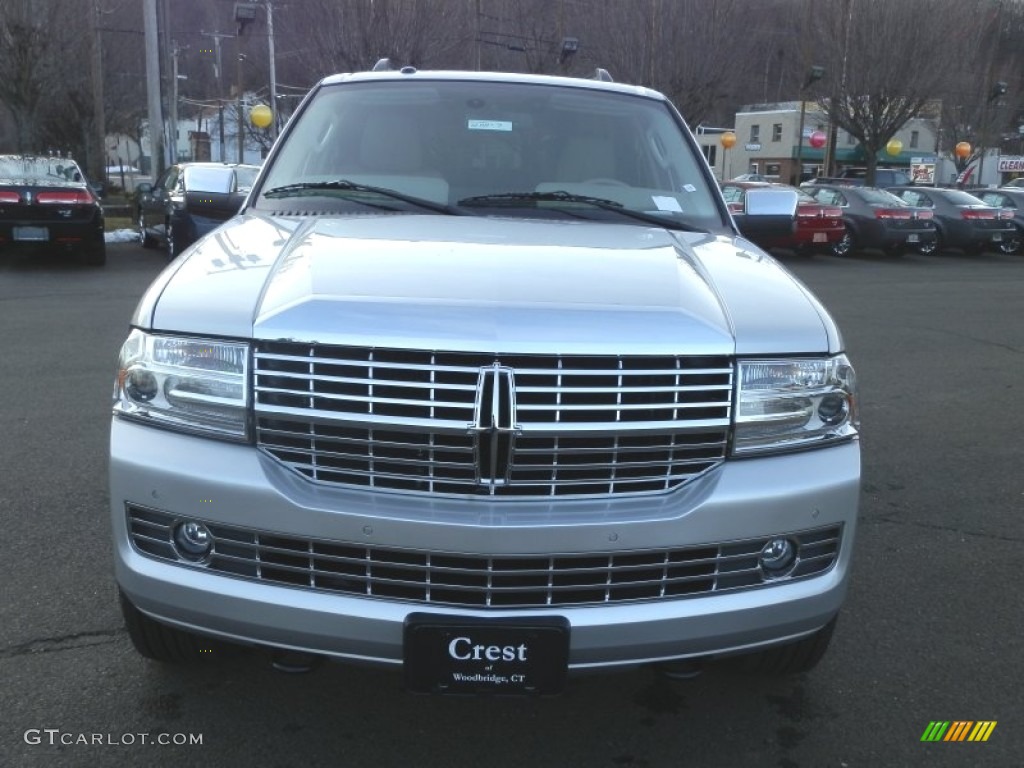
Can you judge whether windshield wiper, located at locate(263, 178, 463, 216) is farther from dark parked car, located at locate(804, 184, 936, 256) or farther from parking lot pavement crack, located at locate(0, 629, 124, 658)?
dark parked car, located at locate(804, 184, 936, 256)

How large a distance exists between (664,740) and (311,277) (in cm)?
168

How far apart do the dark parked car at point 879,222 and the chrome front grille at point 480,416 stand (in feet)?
64.5

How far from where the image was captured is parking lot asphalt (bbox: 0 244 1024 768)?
274 cm

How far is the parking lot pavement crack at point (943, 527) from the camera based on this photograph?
14.7ft

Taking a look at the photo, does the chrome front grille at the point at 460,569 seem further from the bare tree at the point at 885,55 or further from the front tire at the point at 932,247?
the bare tree at the point at 885,55

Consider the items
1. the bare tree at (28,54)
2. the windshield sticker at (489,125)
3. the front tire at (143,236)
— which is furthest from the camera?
the bare tree at (28,54)

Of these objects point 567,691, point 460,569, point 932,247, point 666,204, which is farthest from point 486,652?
point 932,247

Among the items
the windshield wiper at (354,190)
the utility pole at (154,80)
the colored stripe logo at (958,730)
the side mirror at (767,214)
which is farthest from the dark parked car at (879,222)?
the colored stripe logo at (958,730)

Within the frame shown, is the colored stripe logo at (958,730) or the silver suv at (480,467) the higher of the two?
the silver suv at (480,467)

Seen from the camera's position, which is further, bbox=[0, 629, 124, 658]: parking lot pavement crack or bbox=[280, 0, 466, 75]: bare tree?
bbox=[280, 0, 466, 75]: bare tree

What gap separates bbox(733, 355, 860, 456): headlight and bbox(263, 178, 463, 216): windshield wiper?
4.82 feet

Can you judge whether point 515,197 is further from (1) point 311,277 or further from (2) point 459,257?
(1) point 311,277

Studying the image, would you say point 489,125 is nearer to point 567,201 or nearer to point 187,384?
point 567,201

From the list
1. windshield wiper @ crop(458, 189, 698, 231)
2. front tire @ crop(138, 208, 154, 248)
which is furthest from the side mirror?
front tire @ crop(138, 208, 154, 248)
